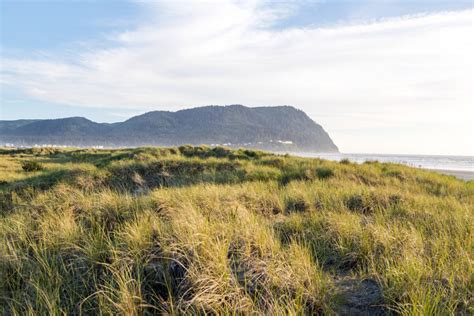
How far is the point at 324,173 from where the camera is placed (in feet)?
45.8

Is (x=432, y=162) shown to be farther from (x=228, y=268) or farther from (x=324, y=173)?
(x=228, y=268)

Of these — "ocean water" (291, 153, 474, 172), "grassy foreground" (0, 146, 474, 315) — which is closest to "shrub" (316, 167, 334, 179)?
"ocean water" (291, 153, 474, 172)

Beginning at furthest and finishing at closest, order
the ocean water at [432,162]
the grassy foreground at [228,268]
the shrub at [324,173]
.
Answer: the ocean water at [432,162], the shrub at [324,173], the grassy foreground at [228,268]

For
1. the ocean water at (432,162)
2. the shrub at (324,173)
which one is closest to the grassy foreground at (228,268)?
the shrub at (324,173)

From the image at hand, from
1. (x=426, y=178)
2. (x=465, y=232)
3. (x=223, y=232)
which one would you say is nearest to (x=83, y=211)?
(x=223, y=232)

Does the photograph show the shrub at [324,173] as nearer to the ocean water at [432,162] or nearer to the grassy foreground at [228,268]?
the ocean water at [432,162]

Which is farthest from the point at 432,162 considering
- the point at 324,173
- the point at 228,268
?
the point at 228,268

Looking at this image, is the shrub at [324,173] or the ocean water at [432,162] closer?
the shrub at [324,173]

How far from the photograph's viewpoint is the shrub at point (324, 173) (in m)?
13.6

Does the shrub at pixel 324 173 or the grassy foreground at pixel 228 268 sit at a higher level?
the shrub at pixel 324 173

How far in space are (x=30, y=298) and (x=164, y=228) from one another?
1.56m

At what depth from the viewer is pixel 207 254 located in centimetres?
323

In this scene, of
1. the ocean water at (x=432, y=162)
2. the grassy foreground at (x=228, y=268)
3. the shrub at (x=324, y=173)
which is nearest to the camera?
the grassy foreground at (x=228, y=268)

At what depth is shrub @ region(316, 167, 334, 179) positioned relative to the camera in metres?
13.6
